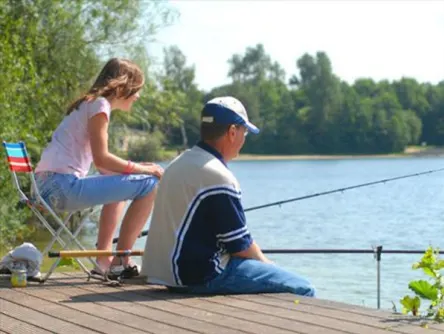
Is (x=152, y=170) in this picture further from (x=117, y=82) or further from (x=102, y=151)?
(x=117, y=82)

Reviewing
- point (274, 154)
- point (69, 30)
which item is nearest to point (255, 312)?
point (69, 30)

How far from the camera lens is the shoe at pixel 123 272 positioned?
5.55 metres

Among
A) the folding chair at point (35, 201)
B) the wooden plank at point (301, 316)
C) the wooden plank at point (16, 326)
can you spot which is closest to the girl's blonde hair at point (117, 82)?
the folding chair at point (35, 201)

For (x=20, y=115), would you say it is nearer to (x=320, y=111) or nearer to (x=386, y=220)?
(x=386, y=220)

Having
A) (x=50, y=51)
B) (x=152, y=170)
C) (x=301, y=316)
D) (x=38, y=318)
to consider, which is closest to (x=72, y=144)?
(x=152, y=170)

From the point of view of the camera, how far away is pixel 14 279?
17.9 ft

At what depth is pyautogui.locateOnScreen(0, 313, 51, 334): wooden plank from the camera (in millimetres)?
4176

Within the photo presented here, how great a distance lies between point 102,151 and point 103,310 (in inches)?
44.9

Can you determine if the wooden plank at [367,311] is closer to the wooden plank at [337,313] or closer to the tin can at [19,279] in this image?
the wooden plank at [337,313]

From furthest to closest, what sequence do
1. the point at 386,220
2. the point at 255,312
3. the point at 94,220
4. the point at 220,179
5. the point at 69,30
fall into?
the point at 69,30
the point at 94,220
the point at 386,220
the point at 220,179
the point at 255,312

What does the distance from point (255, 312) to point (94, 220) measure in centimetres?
1292

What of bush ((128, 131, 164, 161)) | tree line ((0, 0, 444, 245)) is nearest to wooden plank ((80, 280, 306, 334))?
tree line ((0, 0, 444, 245))

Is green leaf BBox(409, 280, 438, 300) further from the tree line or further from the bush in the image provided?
the bush

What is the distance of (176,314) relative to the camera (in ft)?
14.6
